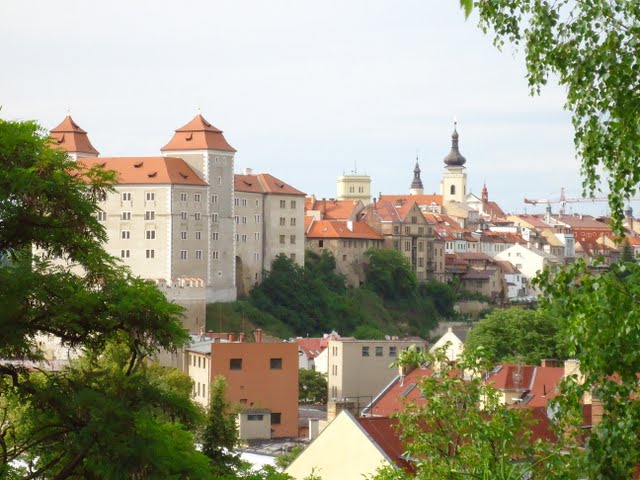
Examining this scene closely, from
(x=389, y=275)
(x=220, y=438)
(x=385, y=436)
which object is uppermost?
(x=389, y=275)

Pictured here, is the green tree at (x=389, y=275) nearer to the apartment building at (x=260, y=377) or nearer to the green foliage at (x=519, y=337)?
the green foliage at (x=519, y=337)

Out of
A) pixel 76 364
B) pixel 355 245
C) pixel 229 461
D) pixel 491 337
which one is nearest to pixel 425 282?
pixel 355 245

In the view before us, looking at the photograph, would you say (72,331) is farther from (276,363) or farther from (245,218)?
(245,218)

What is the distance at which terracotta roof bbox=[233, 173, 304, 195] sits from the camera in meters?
94.6

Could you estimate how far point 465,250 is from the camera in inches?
5212

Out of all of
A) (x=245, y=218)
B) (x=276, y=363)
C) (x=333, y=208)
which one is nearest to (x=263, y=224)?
(x=245, y=218)

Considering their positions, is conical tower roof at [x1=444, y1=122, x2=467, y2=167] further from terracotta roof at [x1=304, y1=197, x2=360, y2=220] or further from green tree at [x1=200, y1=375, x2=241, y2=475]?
green tree at [x1=200, y1=375, x2=241, y2=475]

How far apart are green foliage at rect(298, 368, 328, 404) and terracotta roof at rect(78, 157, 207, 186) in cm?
1825

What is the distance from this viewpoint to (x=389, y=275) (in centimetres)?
10525

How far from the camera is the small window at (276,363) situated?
2517 inches

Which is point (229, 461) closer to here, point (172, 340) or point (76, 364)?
point (76, 364)

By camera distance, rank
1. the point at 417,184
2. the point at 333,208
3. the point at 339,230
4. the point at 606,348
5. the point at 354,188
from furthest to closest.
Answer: the point at 417,184 → the point at 354,188 → the point at 333,208 → the point at 339,230 → the point at 606,348

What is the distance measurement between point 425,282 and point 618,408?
327 ft

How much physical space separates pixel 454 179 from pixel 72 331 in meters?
150
